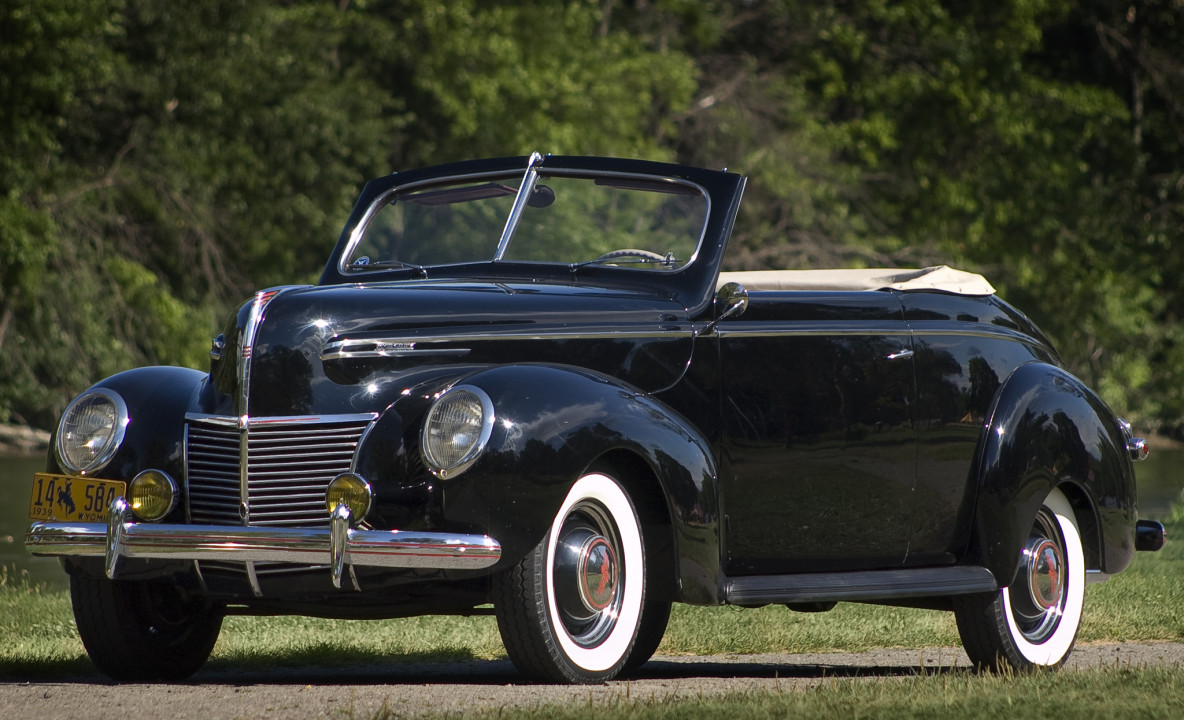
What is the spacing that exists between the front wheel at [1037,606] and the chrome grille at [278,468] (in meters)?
2.58

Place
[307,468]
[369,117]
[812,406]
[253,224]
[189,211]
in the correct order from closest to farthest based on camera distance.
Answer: [307,468], [812,406], [189,211], [253,224], [369,117]

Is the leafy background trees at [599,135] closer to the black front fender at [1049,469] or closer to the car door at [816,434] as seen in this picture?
the car door at [816,434]

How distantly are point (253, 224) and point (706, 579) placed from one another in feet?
64.6

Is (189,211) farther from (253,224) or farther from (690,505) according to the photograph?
(690,505)

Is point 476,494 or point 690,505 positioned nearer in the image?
point 476,494

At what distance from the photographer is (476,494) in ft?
15.7

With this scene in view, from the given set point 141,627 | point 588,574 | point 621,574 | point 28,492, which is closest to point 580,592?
point 588,574

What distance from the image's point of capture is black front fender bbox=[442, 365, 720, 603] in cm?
479

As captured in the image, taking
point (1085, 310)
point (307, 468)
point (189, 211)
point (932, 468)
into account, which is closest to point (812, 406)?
point (932, 468)

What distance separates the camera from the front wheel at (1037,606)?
6.19 metres

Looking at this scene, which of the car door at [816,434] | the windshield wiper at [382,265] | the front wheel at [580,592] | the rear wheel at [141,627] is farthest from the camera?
the windshield wiper at [382,265]

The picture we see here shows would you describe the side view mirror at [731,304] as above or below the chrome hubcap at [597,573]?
above

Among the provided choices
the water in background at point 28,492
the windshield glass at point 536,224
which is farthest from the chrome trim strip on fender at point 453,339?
the water in background at point 28,492

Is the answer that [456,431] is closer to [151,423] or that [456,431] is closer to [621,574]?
[621,574]
